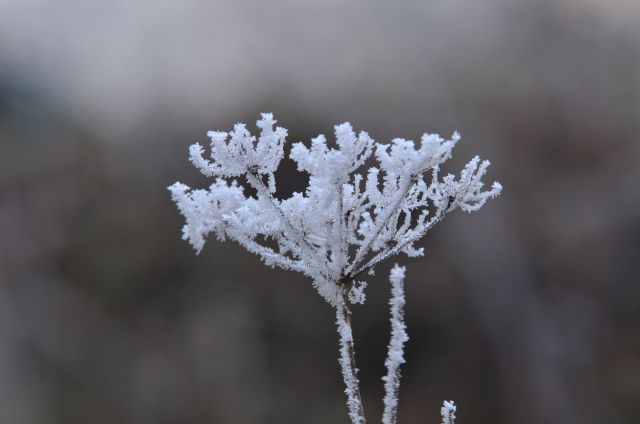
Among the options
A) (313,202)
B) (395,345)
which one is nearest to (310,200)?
(313,202)

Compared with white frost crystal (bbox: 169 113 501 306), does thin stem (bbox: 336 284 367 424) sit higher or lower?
lower

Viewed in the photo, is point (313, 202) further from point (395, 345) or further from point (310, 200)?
point (395, 345)

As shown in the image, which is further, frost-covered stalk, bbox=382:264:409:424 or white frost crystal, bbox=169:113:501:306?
white frost crystal, bbox=169:113:501:306

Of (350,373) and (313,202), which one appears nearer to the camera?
(350,373)

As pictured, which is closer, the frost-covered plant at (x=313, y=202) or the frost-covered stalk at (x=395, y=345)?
the frost-covered stalk at (x=395, y=345)

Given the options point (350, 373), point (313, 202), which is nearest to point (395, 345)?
point (350, 373)

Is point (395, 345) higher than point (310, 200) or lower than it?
lower

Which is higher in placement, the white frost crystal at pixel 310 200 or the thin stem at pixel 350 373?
the white frost crystal at pixel 310 200

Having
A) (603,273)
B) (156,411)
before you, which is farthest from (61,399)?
(603,273)

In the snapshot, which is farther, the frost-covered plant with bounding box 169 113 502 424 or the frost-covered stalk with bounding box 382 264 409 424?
the frost-covered plant with bounding box 169 113 502 424

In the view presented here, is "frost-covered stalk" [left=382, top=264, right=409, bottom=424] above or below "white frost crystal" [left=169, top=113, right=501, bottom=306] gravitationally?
below

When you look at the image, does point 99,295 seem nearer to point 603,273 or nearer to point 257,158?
point 603,273
